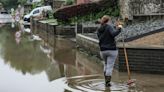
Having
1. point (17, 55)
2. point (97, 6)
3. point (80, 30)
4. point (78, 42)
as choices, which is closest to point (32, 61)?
point (17, 55)

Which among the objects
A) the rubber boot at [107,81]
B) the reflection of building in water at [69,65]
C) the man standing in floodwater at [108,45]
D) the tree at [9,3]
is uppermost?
the man standing in floodwater at [108,45]

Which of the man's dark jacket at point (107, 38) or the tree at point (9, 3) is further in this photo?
the tree at point (9, 3)

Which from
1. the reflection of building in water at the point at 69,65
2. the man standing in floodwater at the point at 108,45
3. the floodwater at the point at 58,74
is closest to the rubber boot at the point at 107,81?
the man standing in floodwater at the point at 108,45

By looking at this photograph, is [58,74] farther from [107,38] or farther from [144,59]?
[107,38]

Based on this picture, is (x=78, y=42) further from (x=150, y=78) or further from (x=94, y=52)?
(x=150, y=78)

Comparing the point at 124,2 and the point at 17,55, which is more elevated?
the point at 124,2

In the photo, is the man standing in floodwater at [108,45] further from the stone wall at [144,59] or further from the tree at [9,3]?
the tree at [9,3]

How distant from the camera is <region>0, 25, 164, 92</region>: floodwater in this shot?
12.1 m

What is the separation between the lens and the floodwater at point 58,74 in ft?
39.6

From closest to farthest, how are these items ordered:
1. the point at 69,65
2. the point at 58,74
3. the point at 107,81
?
the point at 107,81 → the point at 58,74 → the point at 69,65

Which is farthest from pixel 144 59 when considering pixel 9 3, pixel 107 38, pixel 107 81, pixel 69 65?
pixel 9 3

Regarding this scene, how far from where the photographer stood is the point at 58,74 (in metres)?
14.7

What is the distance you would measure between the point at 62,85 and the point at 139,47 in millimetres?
2757

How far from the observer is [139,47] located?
1397 centimetres
